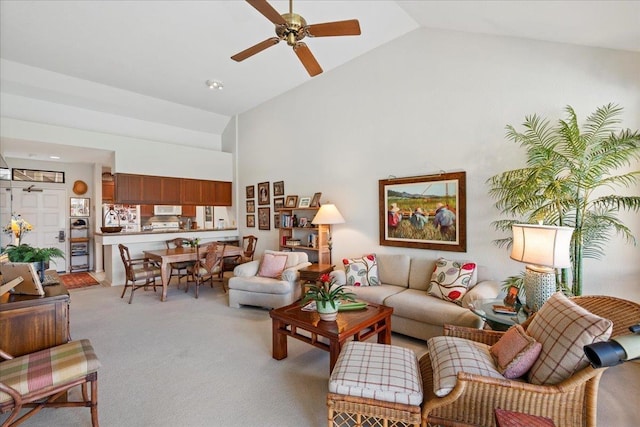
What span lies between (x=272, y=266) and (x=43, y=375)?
2.98 m

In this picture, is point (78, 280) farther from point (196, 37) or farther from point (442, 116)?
point (442, 116)

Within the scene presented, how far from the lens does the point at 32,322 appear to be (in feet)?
6.44

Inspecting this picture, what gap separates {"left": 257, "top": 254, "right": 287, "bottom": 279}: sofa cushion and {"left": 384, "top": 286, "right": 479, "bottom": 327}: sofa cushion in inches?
69.8

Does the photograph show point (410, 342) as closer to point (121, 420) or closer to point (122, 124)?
point (121, 420)

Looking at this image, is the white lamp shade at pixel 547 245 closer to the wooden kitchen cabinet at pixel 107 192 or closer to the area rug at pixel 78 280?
the area rug at pixel 78 280

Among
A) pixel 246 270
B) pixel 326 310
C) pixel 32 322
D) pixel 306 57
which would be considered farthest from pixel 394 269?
pixel 32 322

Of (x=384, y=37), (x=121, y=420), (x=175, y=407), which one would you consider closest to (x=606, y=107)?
(x=384, y=37)

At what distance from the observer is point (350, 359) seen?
186 centimetres

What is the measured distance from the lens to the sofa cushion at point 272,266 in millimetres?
4473

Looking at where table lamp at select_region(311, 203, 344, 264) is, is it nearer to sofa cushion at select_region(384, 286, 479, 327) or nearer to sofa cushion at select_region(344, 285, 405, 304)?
sofa cushion at select_region(344, 285, 405, 304)

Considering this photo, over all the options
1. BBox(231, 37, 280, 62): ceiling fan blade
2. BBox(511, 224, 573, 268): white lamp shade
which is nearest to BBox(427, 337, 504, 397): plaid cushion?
BBox(511, 224, 573, 268): white lamp shade

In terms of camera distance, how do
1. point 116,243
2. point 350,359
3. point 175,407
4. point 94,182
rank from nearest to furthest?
point 350,359 < point 175,407 < point 116,243 < point 94,182

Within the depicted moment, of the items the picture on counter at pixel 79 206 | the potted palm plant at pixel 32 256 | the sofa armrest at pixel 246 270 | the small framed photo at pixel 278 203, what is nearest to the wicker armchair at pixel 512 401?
the potted palm plant at pixel 32 256

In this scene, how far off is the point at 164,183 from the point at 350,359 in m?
5.71
